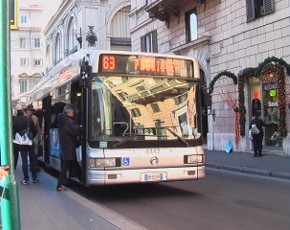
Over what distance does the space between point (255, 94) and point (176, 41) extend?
7413mm

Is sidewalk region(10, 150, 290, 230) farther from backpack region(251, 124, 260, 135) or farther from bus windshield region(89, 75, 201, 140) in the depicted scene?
backpack region(251, 124, 260, 135)

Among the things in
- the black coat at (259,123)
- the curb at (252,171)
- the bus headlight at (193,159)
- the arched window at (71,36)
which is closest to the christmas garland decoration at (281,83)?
the black coat at (259,123)

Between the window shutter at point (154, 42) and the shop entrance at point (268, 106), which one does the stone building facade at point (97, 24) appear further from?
the shop entrance at point (268, 106)

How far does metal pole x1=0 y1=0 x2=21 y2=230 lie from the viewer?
4148mm

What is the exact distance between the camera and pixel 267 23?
1761cm

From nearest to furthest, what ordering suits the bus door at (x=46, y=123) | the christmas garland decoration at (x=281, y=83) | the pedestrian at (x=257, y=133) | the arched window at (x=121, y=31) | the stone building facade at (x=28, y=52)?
the bus door at (x=46, y=123) < the christmas garland decoration at (x=281, y=83) < the pedestrian at (x=257, y=133) < the arched window at (x=121, y=31) < the stone building facade at (x=28, y=52)

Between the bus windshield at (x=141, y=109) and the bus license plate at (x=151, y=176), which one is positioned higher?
the bus windshield at (x=141, y=109)

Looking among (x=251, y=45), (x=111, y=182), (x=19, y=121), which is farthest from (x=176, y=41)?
(x=111, y=182)

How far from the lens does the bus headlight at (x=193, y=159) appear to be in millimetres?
8992

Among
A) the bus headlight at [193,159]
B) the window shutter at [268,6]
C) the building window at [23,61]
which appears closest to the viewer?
the bus headlight at [193,159]

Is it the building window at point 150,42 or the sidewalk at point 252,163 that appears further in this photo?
the building window at point 150,42

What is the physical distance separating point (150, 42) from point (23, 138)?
18702 millimetres

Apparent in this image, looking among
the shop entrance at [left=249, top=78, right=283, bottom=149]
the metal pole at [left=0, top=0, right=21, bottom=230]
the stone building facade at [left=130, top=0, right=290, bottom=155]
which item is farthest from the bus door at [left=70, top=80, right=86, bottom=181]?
the shop entrance at [left=249, top=78, right=283, bottom=149]

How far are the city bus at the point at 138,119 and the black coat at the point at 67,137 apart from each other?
0.70 ft
